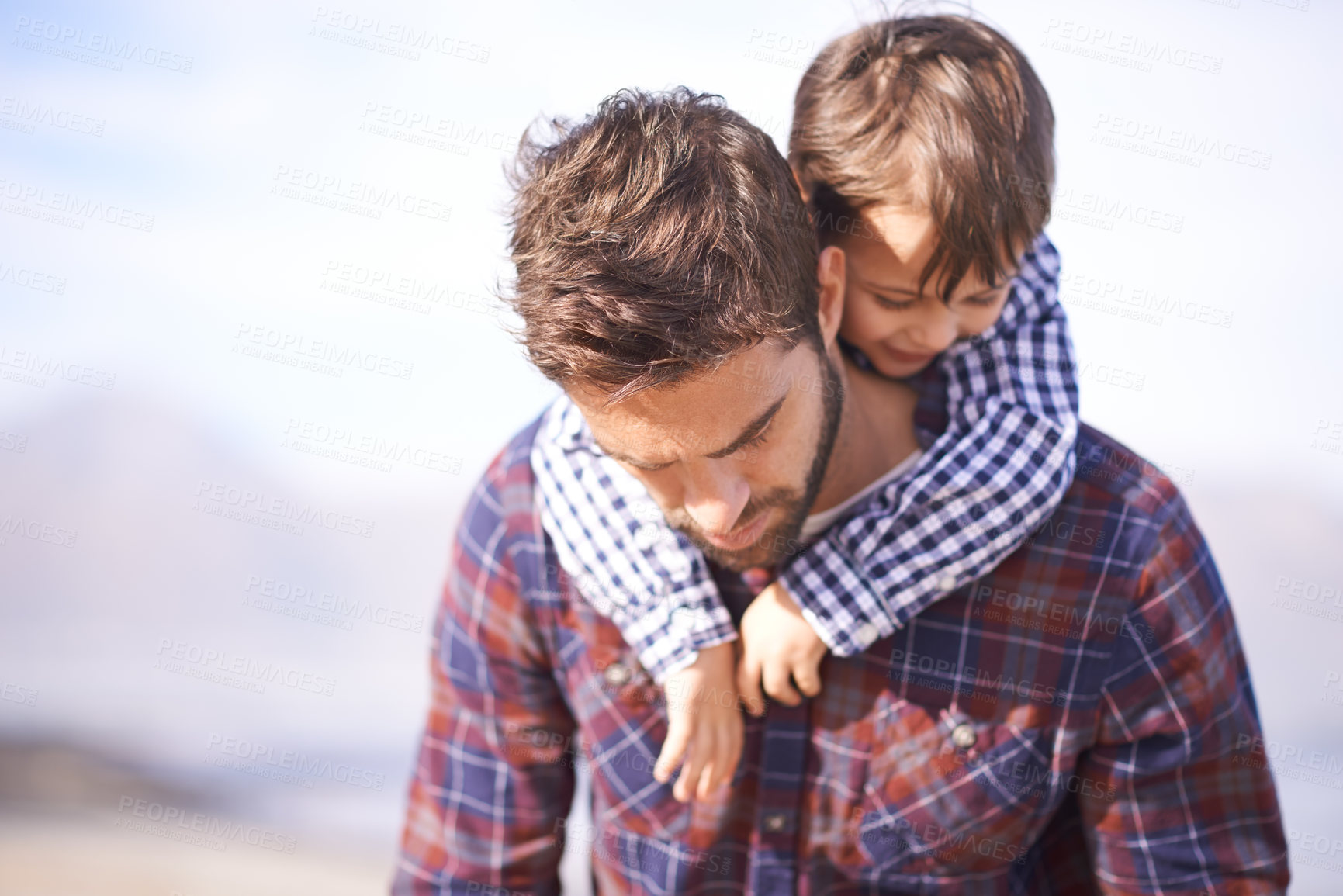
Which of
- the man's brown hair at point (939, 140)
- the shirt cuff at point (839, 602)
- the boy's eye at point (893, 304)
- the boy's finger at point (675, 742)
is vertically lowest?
the boy's finger at point (675, 742)

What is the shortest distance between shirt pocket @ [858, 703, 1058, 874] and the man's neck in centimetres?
29

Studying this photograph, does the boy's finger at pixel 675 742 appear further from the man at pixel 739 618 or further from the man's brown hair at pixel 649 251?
the man's brown hair at pixel 649 251

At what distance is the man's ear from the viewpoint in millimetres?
1291

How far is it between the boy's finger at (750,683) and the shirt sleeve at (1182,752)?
41 centimetres

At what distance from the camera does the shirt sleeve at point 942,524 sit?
4.11 ft

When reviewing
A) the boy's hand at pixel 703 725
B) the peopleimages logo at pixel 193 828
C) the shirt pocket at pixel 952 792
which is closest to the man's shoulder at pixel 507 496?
the boy's hand at pixel 703 725

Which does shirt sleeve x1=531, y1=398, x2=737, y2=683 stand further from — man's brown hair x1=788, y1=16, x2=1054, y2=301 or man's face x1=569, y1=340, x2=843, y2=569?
man's brown hair x1=788, y1=16, x2=1054, y2=301

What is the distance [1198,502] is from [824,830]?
2796 millimetres

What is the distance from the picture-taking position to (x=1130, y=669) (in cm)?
130

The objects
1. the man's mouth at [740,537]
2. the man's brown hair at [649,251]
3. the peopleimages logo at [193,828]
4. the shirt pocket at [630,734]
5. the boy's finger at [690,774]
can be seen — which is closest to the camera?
the man's brown hair at [649,251]

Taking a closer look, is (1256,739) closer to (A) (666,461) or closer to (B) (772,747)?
(B) (772,747)

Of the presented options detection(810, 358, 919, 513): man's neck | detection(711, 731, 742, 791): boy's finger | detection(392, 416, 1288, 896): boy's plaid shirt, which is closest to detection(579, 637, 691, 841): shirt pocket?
detection(392, 416, 1288, 896): boy's plaid shirt

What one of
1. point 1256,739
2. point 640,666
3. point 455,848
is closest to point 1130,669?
point 1256,739

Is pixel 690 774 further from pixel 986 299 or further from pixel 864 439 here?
pixel 986 299
